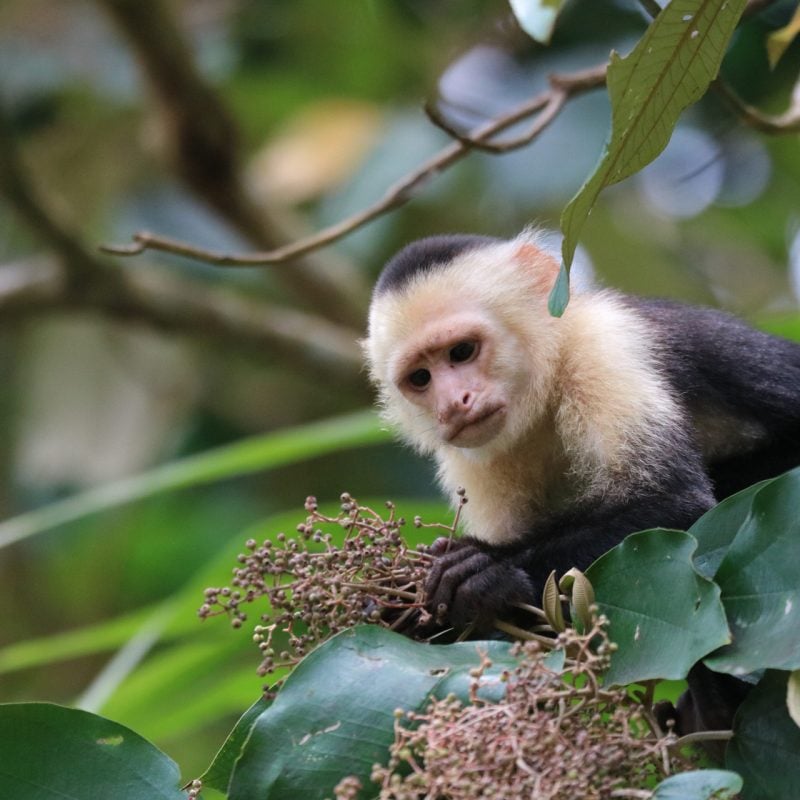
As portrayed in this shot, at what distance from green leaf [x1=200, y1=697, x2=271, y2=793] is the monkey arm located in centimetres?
32

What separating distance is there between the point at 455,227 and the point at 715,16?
4130 mm

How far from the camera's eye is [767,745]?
1.55 m

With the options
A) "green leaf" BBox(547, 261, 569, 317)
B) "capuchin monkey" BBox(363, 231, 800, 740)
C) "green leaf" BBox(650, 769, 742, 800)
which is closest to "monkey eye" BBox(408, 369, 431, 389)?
"capuchin monkey" BBox(363, 231, 800, 740)

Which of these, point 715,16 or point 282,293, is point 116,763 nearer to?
point 715,16

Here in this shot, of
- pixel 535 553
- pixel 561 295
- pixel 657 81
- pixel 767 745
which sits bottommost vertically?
pixel 535 553

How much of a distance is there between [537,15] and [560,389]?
2.58 feet

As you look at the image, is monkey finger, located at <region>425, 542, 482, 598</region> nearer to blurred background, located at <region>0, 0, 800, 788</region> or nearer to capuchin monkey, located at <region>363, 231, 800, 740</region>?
capuchin monkey, located at <region>363, 231, 800, 740</region>

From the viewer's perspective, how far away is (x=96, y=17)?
6.47 m

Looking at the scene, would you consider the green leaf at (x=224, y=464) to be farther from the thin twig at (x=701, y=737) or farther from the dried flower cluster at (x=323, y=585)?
the thin twig at (x=701, y=737)

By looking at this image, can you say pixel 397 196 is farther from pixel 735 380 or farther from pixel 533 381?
pixel 735 380

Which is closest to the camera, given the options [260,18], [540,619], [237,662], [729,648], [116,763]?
[729,648]

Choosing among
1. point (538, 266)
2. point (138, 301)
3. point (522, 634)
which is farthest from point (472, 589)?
point (138, 301)

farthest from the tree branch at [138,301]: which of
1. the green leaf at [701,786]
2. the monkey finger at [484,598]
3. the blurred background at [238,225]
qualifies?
the green leaf at [701,786]

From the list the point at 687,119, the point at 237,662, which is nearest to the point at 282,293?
the point at 687,119
